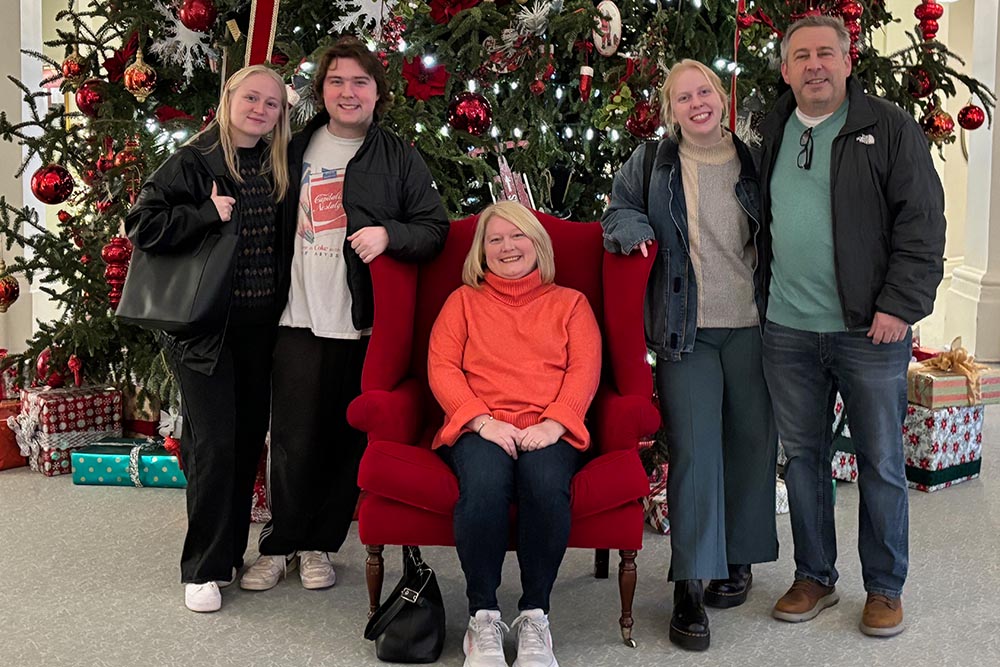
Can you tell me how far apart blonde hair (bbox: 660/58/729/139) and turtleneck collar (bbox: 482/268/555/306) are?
52 cm

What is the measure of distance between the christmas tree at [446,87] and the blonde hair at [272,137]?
0.58 metres

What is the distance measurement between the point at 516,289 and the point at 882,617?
1.26m

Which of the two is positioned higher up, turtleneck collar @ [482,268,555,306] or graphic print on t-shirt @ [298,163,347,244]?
graphic print on t-shirt @ [298,163,347,244]

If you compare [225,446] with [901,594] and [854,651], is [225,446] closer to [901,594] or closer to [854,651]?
[854,651]

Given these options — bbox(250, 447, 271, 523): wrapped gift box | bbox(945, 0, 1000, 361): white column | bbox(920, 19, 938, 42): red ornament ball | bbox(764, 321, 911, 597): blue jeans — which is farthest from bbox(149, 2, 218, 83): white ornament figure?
bbox(945, 0, 1000, 361): white column

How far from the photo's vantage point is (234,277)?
2760 mm

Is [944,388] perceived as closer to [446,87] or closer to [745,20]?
[745,20]

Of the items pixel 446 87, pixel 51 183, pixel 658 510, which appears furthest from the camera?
pixel 51 183

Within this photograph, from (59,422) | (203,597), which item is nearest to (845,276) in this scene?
(203,597)

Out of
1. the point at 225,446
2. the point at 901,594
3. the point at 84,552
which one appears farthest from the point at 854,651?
the point at 84,552

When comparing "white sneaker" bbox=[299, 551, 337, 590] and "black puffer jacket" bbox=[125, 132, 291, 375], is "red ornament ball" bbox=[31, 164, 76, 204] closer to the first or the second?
"black puffer jacket" bbox=[125, 132, 291, 375]

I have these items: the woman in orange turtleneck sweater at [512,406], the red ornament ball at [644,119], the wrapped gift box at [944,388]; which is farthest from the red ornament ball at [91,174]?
the wrapped gift box at [944,388]

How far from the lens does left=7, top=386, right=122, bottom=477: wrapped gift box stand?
13.6ft

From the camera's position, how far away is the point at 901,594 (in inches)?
113
